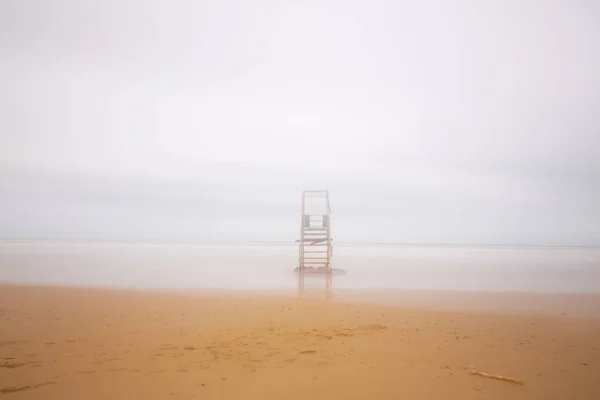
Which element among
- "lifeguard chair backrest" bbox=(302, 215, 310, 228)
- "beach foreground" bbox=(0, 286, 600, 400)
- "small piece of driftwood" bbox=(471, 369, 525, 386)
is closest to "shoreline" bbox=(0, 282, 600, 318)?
"beach foreground" bbox=(0, 286, 600, 400)

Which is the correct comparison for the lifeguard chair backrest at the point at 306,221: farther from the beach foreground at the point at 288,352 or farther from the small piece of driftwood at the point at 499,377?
the small piece of driftwood at the point at 499,377

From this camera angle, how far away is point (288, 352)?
6633 millimetres

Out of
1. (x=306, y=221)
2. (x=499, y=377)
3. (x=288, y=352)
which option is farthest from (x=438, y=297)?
(x=306, y=221)

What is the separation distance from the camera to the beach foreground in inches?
202

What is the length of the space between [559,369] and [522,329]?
3.02m

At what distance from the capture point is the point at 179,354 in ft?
21.2

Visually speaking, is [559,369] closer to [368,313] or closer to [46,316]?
[368,313]

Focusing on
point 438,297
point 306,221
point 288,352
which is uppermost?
point 306,221

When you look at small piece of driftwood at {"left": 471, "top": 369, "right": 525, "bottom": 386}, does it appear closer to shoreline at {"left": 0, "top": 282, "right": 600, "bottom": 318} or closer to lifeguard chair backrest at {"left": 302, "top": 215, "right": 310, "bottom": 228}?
shoreline at {"left": 0, "top": 282, "right": 600, "bottom": 318}

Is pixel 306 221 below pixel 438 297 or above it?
above

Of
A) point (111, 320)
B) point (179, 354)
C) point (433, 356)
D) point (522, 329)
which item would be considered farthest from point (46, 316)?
point (522, 329)

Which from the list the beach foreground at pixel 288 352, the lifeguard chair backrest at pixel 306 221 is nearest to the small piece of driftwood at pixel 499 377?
the beach foreground at pixel 288 352

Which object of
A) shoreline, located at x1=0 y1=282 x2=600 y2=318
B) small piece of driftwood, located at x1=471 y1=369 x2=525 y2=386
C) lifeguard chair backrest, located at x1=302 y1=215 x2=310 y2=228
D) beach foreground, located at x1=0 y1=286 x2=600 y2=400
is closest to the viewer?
beach foreground, located at x1=0 y1=286 x2=600 y2=400

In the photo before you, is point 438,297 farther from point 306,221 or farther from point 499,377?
point 306,221
